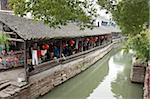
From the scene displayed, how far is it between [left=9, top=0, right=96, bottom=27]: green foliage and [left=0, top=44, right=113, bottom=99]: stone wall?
13.2ft

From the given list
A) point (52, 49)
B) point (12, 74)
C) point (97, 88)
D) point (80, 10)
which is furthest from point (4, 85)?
point (97, 88)

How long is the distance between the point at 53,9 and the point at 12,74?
661 centimetres

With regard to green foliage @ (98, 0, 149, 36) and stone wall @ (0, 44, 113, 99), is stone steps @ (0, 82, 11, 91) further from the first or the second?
green foliage @ (98, 0, 149, 36)

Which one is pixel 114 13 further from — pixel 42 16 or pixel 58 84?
pixel 58 84

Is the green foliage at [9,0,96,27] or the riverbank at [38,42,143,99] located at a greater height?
the green foliage at [9,0,96,27]

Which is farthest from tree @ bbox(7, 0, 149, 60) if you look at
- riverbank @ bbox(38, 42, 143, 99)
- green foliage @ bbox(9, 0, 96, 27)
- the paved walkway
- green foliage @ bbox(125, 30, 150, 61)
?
green foliage @ bbox(125, 30, 150, 61)

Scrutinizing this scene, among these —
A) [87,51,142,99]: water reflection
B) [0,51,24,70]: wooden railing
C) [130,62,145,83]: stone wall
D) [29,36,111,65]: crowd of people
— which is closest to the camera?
[0,51,24,70]: wooden railing

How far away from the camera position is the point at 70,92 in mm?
13852

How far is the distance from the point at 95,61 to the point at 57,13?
18.3m

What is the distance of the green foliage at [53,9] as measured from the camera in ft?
20.1

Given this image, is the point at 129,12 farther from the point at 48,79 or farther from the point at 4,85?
the point at 48,79

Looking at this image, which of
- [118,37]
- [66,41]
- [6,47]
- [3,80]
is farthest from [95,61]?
[118,37]

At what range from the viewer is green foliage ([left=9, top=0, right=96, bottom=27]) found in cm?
613

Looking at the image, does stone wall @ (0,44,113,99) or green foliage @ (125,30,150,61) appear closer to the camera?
stone wall @ (0,44,113,99)
